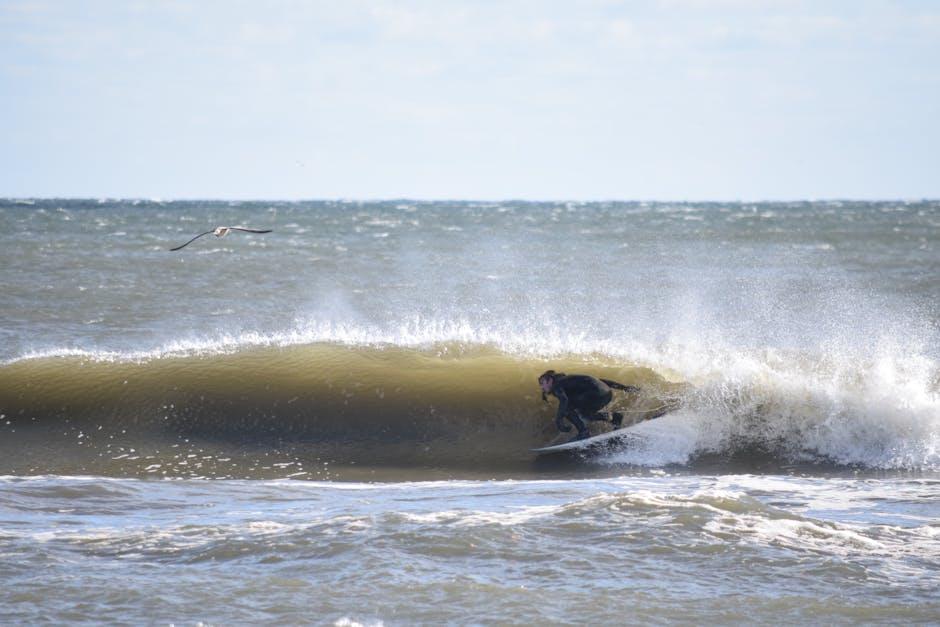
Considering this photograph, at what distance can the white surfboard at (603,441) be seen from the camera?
10266mm

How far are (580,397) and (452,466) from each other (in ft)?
4.72

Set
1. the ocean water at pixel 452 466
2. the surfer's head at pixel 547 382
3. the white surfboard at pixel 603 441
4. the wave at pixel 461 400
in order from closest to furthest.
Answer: the ocean water at pixel 452 466 → the white surfboard at pixel 603 441 → the surfer's head at pixel 547 382 → the wave at pixel 461 400

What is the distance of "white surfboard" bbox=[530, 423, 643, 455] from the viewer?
404 inches

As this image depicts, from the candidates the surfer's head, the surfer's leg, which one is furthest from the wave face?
the surfer's head

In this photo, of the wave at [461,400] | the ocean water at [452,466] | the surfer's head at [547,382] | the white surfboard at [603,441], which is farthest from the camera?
the wave at [461,400]

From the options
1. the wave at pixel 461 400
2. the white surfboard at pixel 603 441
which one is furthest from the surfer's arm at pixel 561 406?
the wave at pixel 461 400

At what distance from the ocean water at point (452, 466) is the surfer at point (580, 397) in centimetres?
39

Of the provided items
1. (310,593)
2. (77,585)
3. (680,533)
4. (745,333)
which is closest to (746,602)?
(680,533)

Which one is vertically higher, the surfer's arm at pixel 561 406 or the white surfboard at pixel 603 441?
the surfer's arm at pixel 561 406

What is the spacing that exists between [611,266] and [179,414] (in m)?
21.6

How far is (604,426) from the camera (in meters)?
10.5

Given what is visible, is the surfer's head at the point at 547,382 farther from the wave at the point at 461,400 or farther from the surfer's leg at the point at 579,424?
the wave at the point at 461,400

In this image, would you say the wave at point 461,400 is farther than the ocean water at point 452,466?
Yes

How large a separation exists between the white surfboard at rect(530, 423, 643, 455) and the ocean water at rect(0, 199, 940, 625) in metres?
0.13
